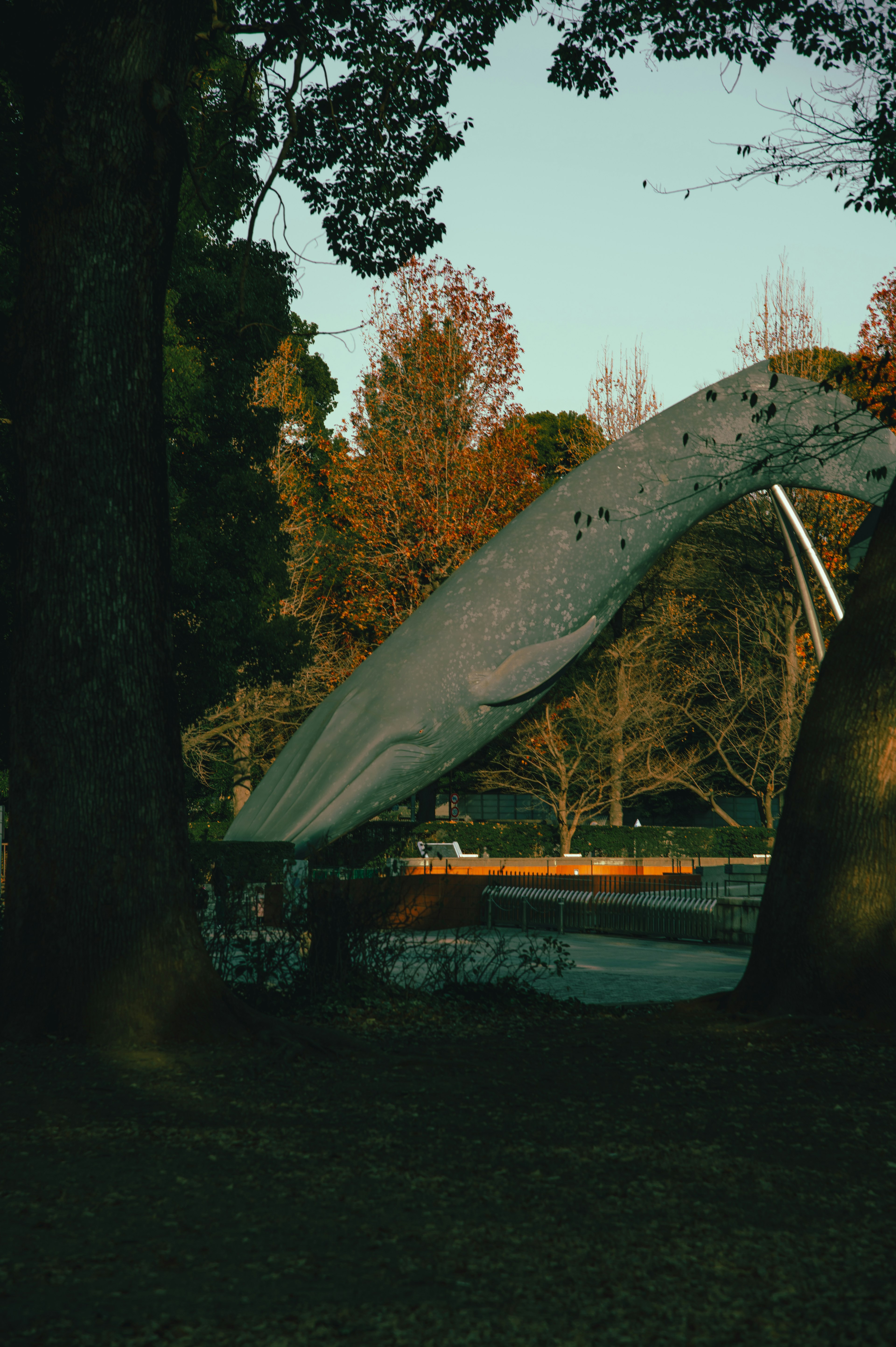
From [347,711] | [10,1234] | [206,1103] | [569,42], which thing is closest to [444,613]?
[347,711]

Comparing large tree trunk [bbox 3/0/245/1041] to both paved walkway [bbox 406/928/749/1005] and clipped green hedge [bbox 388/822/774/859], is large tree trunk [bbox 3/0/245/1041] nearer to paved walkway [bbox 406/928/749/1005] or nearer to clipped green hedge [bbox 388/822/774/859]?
paved walkway [bbox 406/928/749/1005]

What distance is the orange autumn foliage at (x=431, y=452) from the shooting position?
3209 cm

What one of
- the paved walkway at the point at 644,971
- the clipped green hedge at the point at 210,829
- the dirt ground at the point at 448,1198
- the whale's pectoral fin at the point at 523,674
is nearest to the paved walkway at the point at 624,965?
the paved walkway at the point at 644,971

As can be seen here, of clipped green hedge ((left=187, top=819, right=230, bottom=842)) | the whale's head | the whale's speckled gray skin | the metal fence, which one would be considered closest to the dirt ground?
the whale's head

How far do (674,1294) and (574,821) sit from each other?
101ft

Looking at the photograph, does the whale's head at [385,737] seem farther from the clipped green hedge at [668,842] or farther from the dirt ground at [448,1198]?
the clipped green hedge at [668,842]

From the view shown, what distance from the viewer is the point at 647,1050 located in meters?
7.56

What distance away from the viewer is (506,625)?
512 inches

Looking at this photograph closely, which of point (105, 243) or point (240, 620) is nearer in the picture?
point (105, 243)

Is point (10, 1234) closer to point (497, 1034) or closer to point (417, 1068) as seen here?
point (417, 1068)

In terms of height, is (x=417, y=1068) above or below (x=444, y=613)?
below

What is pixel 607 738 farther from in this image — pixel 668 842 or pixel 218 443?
pixel 218 443

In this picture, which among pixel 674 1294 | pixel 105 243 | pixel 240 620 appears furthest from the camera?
pixel 240 620

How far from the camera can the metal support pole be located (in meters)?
17.8
